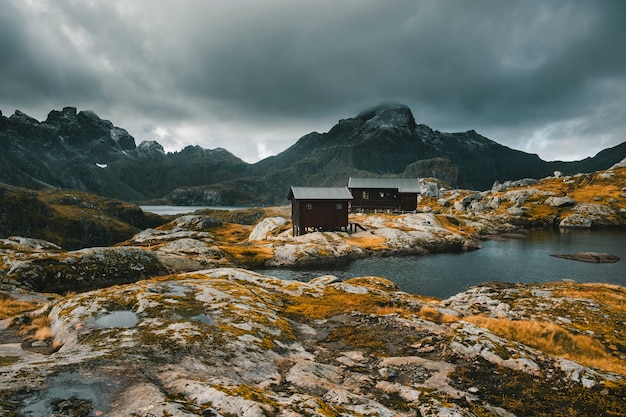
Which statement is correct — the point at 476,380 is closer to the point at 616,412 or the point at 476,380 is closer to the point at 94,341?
the point at 616,412

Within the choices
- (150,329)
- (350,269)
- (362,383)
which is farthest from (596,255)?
(150,329)

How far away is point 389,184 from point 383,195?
202 inches

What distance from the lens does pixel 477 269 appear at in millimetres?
66062

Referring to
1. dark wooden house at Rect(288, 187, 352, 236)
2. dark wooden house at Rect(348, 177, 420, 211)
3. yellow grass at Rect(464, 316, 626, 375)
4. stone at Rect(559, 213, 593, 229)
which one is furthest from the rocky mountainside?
stone at Rect(559, 213, 593, 229)

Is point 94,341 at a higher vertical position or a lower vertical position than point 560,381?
higher

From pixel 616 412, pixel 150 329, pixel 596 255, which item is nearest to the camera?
pixel 616 412

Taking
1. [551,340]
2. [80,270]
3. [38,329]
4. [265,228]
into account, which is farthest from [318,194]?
[38,329]

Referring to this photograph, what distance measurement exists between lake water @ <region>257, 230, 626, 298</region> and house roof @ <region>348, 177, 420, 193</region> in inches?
1803

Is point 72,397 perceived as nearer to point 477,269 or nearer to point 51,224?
point 477,269

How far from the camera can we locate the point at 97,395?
25.2 ft

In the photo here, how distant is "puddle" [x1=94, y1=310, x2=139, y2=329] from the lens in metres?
14.6

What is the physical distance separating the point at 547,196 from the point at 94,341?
673ft

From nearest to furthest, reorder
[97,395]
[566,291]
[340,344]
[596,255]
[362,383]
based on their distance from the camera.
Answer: [97,395] → [362,383] → [340,344] → [566,291] → [596,255]

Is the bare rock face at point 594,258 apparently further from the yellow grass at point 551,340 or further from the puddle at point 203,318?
the puddle at point 203,318
